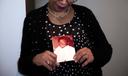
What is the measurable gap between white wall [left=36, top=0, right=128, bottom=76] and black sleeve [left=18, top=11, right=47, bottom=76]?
1.70ft

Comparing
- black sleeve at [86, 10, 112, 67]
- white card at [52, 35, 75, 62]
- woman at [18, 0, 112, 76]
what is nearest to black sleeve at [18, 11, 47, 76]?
woman at [18, 0, 112, 76]
